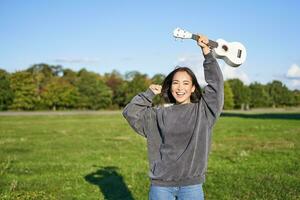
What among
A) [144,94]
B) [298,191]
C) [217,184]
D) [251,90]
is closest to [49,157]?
[217,184]

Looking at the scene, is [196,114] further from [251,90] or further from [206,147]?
[251,90]

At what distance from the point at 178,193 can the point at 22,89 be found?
3435 inches

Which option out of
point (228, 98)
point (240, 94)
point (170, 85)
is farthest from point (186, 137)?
point (240, 94)

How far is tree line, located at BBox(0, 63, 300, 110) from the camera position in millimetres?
89875

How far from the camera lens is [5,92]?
87.1 metres

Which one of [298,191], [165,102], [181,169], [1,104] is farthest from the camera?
[1,104]

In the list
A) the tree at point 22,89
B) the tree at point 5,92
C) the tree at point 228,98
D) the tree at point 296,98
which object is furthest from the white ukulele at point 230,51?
the tree at point 296,98

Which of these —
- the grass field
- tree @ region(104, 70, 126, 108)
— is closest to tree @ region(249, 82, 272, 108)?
tree @ region(104, 70, 126, 108)

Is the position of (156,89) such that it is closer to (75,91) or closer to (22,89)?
(22,89)

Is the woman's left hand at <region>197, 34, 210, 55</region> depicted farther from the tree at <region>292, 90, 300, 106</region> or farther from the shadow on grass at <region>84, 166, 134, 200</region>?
the tree at <region>292, 90, 300, 106</region>

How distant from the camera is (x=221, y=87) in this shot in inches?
199

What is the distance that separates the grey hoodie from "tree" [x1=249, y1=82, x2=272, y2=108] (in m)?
132

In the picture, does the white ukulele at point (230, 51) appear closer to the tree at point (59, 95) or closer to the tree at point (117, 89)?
the tree at point (59, 95)

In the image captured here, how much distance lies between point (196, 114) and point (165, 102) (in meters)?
0.49
